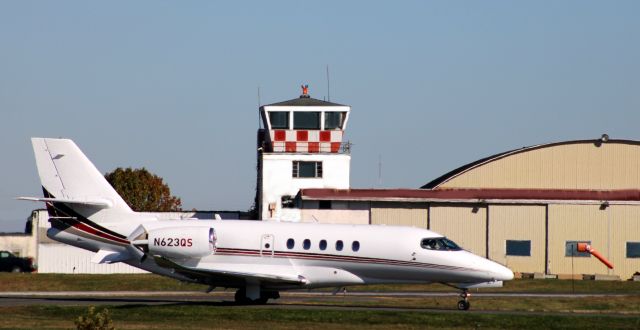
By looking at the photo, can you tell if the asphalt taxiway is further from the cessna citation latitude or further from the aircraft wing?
the cessna citation latitude

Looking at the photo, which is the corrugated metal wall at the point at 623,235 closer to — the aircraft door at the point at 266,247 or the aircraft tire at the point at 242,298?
the aircraft door at the point at 266,247

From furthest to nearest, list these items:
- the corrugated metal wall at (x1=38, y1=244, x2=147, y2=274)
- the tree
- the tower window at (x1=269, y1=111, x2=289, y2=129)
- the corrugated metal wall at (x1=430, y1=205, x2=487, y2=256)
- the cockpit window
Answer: the tree → the tower window at (x1=269, y1=111, x2=289, y2=129) → the corrugated metal wall at (x1=38, y1=244, x2=147, y2=274) → the corrugated metal wall at (x1=430, y1=205, x2=487, y2=256) → the cockpit window

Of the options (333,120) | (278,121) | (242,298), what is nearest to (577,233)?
(333,120)

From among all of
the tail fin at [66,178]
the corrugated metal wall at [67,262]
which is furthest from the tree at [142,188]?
the tail fin at [66,178]

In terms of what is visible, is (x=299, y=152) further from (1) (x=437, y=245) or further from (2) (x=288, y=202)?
(1) (x=437, y=245)

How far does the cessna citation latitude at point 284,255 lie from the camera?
4244 cm

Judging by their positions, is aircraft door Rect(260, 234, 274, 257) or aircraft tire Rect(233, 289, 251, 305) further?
aircraft door Rect(260, 234, 274, 257)

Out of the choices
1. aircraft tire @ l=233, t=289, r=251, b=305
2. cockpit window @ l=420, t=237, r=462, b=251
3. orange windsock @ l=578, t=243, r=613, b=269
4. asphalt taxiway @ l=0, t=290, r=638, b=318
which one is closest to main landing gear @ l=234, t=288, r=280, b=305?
aircraft tire @ l=233, t=289, r=251, b=305

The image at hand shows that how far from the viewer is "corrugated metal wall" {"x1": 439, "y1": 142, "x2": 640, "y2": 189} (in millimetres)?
69438

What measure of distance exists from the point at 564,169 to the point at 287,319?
115 feet

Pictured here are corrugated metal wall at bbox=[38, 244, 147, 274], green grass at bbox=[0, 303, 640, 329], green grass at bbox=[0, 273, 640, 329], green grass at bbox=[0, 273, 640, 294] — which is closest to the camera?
green grass at bbox=[0, 303, 640, 329]

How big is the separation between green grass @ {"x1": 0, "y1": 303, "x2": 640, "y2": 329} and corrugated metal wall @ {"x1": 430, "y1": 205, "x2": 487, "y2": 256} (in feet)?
87.1

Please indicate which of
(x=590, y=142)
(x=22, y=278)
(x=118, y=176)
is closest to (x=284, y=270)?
(x=22, y=278)

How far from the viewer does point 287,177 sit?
224 ft
